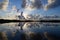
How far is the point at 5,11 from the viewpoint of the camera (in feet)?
7.82

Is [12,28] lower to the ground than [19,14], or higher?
lower

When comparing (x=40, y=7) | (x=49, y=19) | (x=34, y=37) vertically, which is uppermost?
(x=40, y=7)

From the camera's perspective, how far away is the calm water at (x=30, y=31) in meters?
2.36

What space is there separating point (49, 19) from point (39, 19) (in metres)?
0.12

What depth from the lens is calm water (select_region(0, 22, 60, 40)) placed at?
2.36m

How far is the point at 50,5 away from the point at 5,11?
563mm

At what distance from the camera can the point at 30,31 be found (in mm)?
2383

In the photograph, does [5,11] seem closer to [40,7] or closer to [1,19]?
[1,19]

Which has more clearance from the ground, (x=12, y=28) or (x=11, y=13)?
(x=11, y=13)

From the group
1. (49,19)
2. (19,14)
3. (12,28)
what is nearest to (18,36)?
(12,28)

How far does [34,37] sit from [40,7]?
A: 0.38 m

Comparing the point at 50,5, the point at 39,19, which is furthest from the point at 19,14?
the point at 50,5

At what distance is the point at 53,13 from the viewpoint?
2367 millimetres

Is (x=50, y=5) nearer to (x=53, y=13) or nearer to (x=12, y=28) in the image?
(x=53, y=13)
